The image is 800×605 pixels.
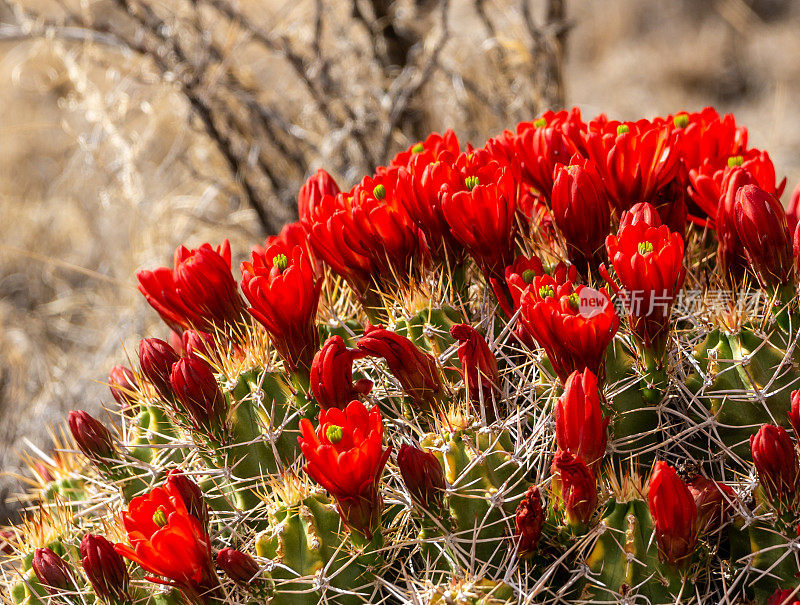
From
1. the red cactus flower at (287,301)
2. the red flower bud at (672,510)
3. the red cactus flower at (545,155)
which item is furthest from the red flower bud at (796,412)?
the red cactus flower at (287,301)

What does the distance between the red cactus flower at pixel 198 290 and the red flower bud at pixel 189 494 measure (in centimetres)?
38

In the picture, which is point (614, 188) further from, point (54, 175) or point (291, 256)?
point (54, 175)

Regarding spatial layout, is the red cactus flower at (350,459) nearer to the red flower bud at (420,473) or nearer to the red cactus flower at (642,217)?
the red flower bud at (420,473)

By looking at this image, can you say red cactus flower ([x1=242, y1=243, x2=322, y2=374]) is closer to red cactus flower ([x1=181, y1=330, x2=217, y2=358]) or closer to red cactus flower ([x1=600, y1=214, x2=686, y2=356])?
red cactus flower ([x1=181, y1=330, x2=217, y2=358])

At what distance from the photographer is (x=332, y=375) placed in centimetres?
140

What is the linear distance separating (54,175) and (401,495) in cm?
715

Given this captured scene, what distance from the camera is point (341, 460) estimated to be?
1223 millimetres

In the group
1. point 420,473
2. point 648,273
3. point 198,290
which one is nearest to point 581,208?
point 648,273

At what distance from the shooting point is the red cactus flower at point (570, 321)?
1295mm

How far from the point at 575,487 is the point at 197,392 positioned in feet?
2.22

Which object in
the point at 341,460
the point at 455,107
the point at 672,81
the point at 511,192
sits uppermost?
the point at 511,192

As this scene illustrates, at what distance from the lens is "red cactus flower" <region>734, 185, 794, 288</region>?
144cm

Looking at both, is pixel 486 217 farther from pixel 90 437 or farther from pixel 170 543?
pixel 90 437

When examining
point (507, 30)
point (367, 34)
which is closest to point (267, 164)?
point (367, 34)
